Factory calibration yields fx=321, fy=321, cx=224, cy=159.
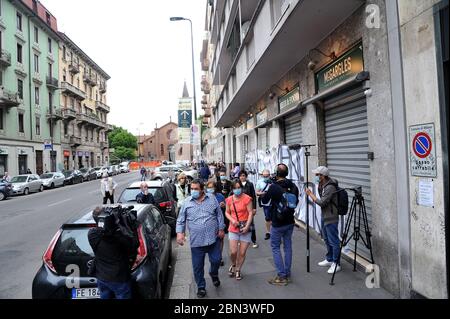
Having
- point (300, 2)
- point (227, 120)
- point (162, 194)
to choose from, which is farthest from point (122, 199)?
point (227, 120)

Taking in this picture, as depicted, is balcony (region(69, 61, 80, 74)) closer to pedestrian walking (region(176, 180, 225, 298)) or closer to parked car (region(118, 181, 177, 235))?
parked car (region(118, 181, 177, 235))

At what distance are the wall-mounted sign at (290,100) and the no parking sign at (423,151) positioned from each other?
15.2 ft

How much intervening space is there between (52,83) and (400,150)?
4275 centimetres

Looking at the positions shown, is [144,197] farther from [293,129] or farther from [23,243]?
[293,129]

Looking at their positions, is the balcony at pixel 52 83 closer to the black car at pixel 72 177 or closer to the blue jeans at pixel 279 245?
the black car at pixel 72 177

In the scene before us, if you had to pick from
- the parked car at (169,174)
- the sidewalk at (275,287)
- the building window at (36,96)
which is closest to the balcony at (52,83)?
the building window at (36,96)

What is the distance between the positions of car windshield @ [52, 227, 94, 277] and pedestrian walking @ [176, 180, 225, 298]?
1230 mm

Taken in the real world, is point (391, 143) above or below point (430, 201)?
above

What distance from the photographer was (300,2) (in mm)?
5102

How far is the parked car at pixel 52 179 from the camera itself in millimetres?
27327

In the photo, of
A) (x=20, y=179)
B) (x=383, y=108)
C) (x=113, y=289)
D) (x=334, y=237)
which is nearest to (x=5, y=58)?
(x=20, y=179)

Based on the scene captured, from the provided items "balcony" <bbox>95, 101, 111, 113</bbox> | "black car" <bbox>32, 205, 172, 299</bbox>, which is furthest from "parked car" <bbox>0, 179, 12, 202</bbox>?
"balcony" <bbox>95, 101, 111, 113</bbox>
